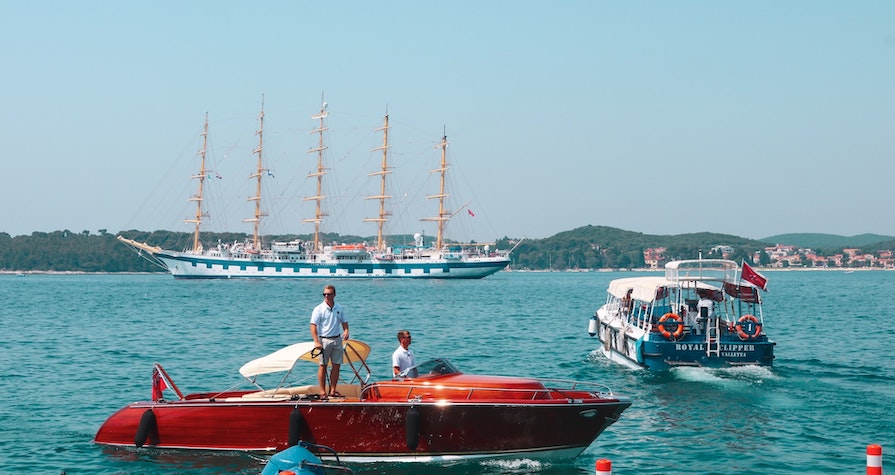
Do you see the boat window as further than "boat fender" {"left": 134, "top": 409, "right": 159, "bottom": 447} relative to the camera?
No

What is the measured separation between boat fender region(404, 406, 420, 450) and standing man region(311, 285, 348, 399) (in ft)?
4.50

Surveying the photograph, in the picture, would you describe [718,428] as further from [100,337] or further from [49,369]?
[100,337]

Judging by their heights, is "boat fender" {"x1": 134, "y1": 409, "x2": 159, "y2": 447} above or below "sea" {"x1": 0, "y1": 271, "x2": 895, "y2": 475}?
above

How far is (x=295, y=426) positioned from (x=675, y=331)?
1319 cm

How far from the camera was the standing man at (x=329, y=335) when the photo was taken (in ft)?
47.6

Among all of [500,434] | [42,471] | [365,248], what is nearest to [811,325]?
[500,434]

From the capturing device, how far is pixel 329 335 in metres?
14.7

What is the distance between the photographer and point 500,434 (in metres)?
14.0

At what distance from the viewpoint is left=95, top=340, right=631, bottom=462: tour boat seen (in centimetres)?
1395

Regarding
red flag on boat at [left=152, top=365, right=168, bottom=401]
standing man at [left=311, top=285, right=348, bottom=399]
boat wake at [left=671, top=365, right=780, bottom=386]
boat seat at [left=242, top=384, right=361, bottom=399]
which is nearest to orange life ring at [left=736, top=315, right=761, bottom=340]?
boat wake at [left=671, top=365, right=780, bottom=386]

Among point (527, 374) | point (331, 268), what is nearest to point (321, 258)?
point (331, 268)

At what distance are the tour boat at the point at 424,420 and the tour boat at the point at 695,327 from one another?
968cm

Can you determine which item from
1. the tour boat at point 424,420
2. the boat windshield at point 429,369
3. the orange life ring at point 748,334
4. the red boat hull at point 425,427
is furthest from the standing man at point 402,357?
the orange life ring at point 748,334

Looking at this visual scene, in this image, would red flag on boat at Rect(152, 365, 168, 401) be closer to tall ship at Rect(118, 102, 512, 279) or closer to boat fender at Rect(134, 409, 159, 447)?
boat fender at Rect(134, 409, 159, 447)
